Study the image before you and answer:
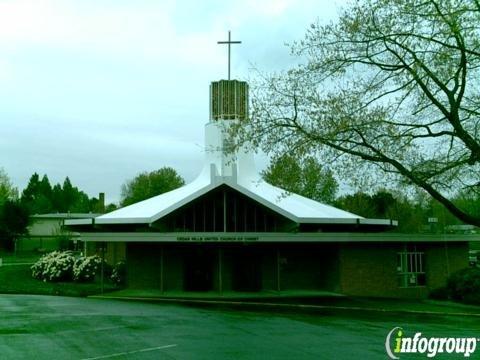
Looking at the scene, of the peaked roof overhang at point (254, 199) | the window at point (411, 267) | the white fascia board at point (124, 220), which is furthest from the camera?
the window at point (411, 267)

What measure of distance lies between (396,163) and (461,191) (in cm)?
269

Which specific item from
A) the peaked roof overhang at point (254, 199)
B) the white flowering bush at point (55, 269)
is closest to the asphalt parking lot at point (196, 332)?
the peaked roof overhang at point (254, 199)

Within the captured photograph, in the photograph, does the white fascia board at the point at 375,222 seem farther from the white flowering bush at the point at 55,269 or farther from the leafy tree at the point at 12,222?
the leafy tree at the point at 12,222

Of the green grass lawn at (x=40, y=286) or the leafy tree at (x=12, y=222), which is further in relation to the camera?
the leafy tree at (x=12, y=222)

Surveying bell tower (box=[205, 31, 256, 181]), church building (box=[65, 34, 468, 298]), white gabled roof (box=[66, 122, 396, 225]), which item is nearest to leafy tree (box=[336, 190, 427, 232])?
bell tower (box=[205, 31, 256, 181])

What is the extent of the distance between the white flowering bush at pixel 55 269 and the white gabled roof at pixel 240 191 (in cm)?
198

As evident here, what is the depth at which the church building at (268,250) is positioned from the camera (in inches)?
1160

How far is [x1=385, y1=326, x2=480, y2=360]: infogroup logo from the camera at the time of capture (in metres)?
12.2

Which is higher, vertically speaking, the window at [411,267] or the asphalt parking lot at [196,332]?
the window at [411,267]

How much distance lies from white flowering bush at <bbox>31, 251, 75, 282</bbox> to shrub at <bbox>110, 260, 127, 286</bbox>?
2.88 meters

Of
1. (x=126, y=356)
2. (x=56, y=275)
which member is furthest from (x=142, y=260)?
(x=126, y=356)

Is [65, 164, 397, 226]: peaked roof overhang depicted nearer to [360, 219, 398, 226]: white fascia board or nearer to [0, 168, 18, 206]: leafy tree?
[360, 219, 398, 226]: white fascia board

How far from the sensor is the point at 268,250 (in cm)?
3222

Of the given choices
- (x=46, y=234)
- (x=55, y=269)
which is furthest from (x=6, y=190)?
(x=55, y=269)
